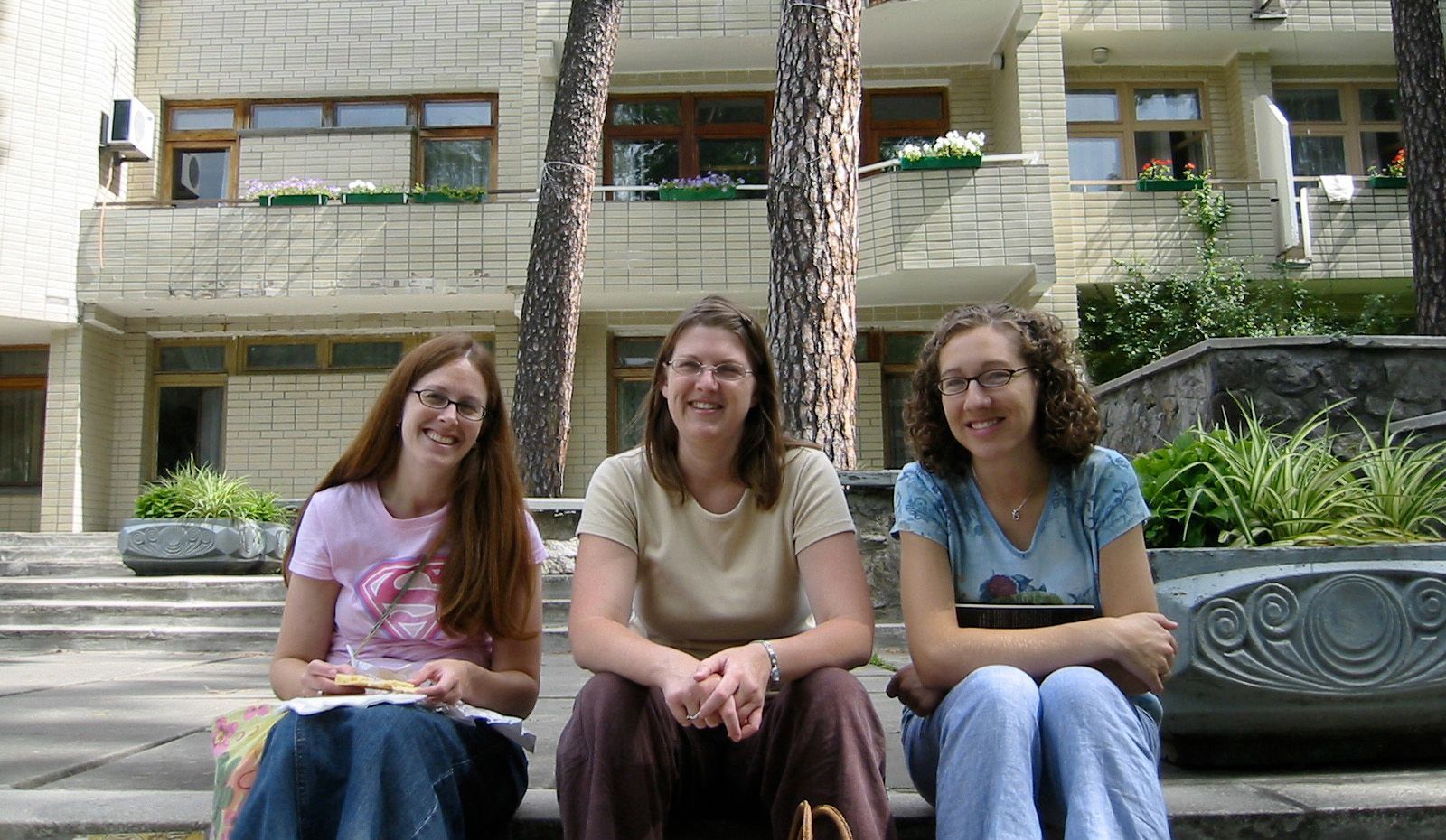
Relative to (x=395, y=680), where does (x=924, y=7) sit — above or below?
above

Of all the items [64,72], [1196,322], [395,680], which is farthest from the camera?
[64,72]

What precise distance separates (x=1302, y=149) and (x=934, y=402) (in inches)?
485

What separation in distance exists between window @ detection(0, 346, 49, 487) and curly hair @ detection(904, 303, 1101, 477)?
1312 cm

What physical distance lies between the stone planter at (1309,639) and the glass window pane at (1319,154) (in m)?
11.7

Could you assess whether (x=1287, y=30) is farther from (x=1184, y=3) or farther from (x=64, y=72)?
(x=64, y=72)

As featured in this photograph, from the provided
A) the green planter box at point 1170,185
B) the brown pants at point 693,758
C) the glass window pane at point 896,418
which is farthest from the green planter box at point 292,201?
the brown pants at point 693,758

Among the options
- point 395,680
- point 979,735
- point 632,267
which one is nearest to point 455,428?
point 395,680

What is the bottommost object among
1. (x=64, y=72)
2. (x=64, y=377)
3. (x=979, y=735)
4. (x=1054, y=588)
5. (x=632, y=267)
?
(x=979, y=735)

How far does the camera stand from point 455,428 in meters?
2.36

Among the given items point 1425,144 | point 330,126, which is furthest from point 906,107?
point 330,126

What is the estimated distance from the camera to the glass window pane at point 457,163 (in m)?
12.9

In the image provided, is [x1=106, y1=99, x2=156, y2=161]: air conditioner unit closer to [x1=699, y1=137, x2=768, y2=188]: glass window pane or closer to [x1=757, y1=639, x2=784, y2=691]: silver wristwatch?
[x1=699, y1=137, x2=768, y2=188]: glass window pane

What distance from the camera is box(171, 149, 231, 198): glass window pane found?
13055mm

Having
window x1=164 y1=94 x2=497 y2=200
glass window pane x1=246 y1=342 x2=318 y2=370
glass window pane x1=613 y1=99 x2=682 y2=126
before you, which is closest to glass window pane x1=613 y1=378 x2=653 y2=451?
window x1=164 y1=94 x2=497 y2=200
